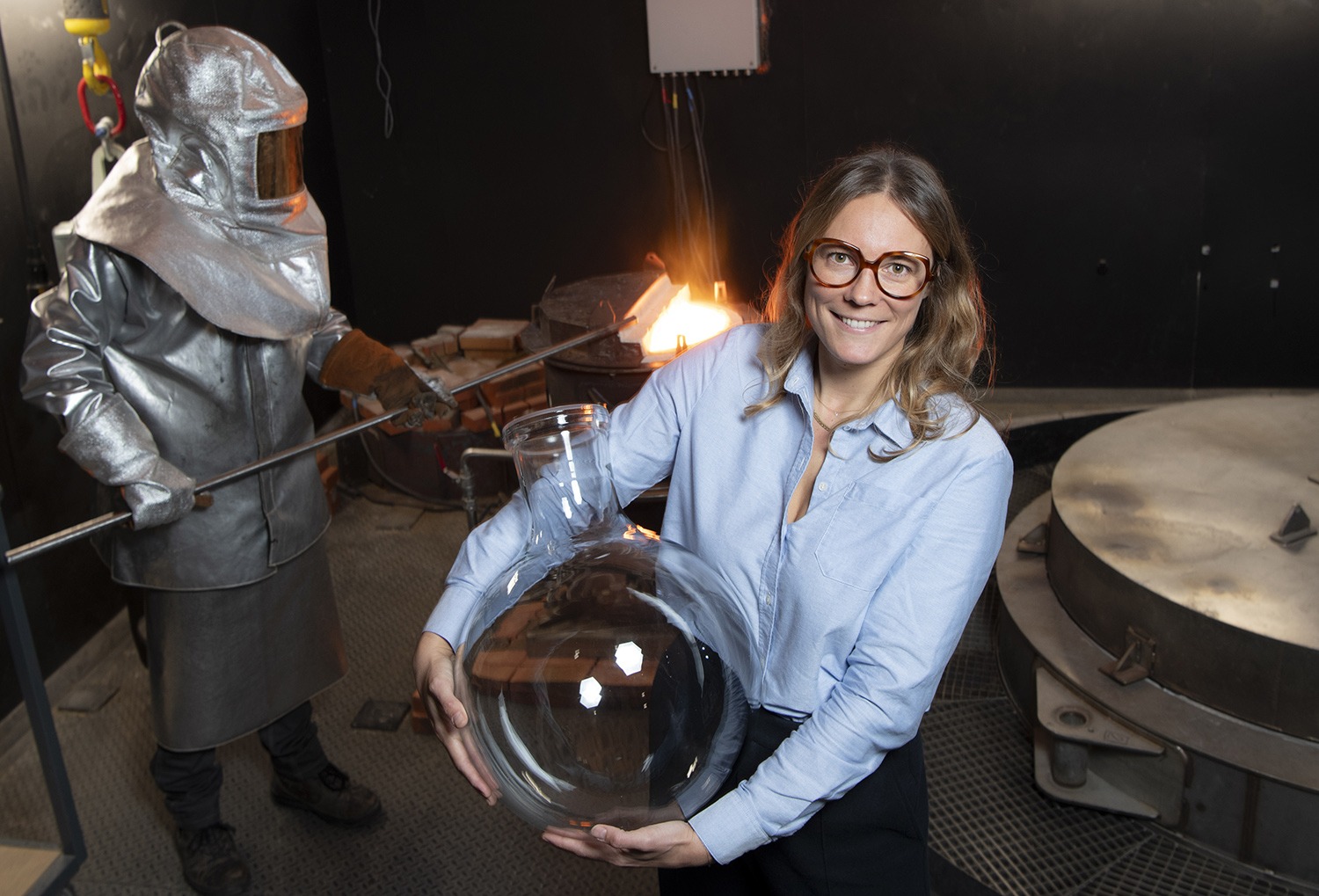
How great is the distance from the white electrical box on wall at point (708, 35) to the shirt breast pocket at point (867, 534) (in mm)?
4077

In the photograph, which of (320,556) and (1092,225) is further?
(1092,225)

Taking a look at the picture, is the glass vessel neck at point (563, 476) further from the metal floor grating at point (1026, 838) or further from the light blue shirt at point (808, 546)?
the metal floor grating at point (1026, 838)

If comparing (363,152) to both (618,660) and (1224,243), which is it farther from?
(618,660)

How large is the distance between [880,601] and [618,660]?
0.37 meters

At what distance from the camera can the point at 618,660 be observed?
1.11m

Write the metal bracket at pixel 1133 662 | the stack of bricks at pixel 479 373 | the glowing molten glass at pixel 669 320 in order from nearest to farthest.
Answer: the metal bracket at pixel 1133 662 → the glowing molten glass at pixel 669 320 → the stack of bricks at pixel 479 373

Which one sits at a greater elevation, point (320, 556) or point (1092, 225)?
point (1092, 225)

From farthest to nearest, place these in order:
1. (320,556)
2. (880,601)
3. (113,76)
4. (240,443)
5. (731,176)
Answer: (731,176) < (113,76) < (320,556) < (240,443) < (880,601)

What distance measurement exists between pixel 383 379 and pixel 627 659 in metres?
1.62

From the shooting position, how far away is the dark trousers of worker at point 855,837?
1.45 meters

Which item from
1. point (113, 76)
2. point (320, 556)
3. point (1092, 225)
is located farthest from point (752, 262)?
point (320, 556)

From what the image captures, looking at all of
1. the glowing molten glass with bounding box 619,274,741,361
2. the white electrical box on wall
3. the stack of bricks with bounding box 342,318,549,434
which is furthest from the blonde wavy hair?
the white electrical box on wall

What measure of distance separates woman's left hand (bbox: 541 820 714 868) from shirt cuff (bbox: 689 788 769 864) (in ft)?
0.04

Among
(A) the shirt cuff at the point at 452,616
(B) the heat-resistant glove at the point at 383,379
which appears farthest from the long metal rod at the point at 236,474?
(A) the shirt cuff at the point at 452,616
